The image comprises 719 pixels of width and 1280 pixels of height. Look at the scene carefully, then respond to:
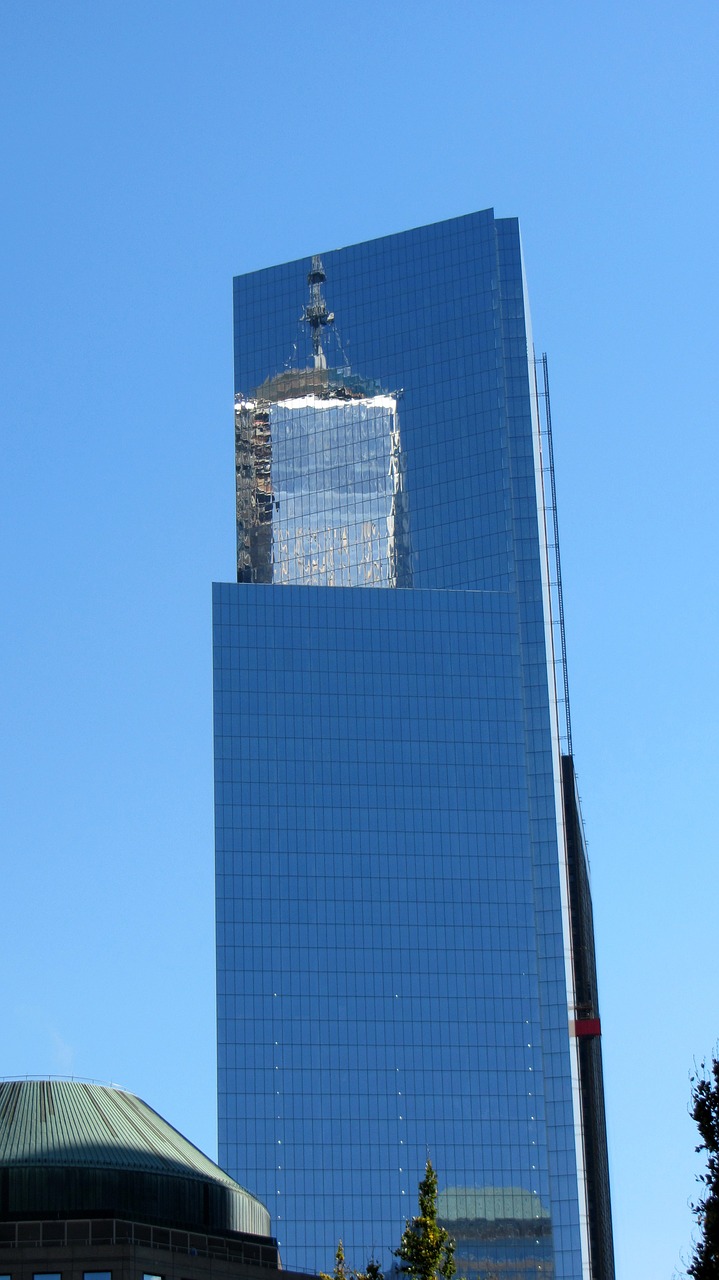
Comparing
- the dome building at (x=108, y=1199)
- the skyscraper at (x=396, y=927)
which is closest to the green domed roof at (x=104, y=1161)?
the dome building at (x=108, y=1199)

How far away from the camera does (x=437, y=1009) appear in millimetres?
179000

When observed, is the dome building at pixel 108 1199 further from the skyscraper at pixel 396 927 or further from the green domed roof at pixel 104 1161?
the skyscraper at pixel 396 927

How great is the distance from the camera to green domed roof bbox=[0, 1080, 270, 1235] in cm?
9600

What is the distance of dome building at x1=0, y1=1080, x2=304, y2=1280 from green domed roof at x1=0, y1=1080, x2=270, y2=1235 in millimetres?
48

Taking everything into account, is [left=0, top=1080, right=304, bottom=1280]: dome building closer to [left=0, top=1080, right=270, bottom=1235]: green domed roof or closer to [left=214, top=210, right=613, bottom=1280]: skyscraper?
[left=0, top=1080, right=270, bottom=1235]: green domed roof

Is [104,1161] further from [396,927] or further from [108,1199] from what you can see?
[396,927]

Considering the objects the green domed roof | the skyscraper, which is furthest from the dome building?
the skyscraper

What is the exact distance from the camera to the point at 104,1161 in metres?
97.8

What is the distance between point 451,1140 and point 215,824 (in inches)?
1288

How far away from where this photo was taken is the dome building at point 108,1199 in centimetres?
9112

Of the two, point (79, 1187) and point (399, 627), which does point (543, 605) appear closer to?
point (399, 627)

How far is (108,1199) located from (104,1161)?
→ 6.35 feet

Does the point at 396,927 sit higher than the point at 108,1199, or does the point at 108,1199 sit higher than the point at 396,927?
the point at 396,927

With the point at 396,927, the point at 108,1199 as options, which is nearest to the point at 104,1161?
the point at 108,1199
